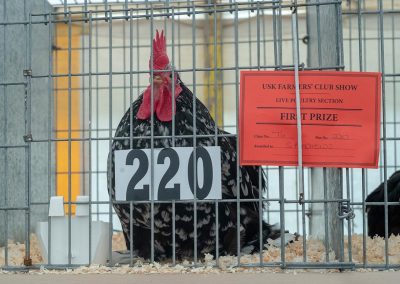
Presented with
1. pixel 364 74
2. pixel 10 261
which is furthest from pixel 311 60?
pixel 10 261

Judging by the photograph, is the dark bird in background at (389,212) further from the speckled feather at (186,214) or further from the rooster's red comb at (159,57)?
the rooster's red comb at (159,57)

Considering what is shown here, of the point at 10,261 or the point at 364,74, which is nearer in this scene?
the point at 364,74

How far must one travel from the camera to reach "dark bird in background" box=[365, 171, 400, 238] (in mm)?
3169

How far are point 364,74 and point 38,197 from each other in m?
1.93

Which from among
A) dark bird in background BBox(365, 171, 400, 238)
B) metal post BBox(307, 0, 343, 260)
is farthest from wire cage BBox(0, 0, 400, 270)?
dark bird in background BBox(365, 171, 400, 238)

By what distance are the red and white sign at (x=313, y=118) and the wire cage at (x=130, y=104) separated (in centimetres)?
6

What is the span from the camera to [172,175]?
202 cm

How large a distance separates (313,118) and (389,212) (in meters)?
Result: 1.49

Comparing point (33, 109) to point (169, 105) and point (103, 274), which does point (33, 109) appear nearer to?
point (169, 105)

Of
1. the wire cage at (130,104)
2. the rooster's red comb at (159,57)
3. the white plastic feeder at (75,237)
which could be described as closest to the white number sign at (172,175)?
the wire cage at (130,104)

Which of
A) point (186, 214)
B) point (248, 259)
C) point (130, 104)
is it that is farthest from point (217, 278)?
point (130, 104)

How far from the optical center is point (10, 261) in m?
2.40

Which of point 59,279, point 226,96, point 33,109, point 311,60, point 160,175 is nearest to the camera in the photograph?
point 59,279

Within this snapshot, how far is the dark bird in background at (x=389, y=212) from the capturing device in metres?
3.17
